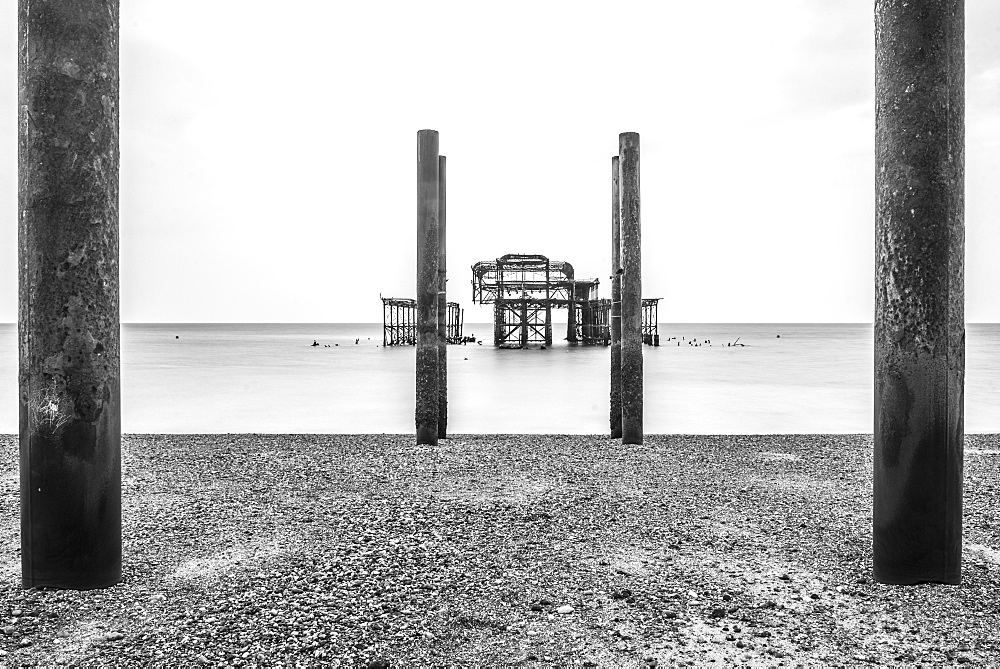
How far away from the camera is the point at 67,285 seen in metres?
3.36

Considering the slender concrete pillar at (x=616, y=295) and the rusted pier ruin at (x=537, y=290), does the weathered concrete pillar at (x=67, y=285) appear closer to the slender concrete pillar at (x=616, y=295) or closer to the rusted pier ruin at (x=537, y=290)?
the slender concrete pillar at (x=616, y=295)

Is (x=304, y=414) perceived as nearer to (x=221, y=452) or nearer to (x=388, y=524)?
(x=221, y=452)

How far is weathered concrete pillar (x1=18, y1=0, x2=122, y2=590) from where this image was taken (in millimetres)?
3371

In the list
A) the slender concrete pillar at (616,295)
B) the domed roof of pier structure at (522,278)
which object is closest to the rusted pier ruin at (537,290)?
the domed roof of pier structure at (522,278)

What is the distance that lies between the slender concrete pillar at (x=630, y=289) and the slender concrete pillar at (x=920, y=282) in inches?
170

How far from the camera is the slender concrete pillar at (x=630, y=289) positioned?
309 inches

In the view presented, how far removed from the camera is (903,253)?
11.3 ft

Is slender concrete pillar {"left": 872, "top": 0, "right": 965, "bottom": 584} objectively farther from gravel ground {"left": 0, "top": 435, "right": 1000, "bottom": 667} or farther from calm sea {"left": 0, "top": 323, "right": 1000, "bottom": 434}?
calm sea {"left": 0, "top": 323, "right": 1000, "bottom": 434}

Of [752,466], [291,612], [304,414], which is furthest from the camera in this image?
[304,414]

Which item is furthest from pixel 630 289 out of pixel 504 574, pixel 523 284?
pixel 523 284

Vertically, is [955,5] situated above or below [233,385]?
above

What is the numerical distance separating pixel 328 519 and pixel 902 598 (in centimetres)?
347

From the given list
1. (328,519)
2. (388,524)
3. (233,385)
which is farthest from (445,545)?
(233,385)

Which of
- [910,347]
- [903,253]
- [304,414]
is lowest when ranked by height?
[304,414]
